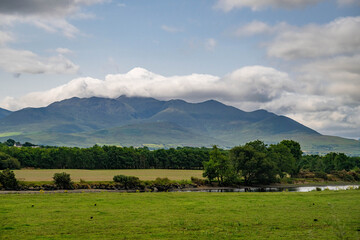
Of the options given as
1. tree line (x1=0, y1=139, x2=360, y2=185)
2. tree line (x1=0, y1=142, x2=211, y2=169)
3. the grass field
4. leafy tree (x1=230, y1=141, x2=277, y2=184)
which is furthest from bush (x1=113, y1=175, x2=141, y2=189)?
tree line (x1=0, y1=142, x2=211, y2=169)

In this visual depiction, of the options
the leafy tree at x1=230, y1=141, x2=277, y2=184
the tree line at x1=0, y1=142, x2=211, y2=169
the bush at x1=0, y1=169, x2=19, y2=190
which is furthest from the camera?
the tree line at x1=0, y1=142, x2=211, y2=169

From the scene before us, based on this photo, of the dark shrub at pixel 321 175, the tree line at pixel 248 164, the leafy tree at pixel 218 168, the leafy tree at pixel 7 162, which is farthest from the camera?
the dark shrub at pixel 321 175

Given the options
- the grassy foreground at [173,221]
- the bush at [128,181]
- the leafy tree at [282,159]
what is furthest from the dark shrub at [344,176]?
the grassy foreground at [173,221]

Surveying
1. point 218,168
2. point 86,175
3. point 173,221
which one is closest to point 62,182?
point 86,175

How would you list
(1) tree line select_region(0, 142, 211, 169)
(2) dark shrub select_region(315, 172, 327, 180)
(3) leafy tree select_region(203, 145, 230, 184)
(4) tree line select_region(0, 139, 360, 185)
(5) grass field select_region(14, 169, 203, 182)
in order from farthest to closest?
(1) tree line select_region(0, 142, 211, 169)
(2) dark shrub select_region(315, 172, 327, 180)
(4) tree line select_region(0, 139, 360, 185)
(5) grass field select_region(14, 169, 203, 182)
(3) leafy tree select_region(203, 145, 230, 184)

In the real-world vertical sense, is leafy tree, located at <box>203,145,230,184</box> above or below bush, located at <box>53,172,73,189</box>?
above

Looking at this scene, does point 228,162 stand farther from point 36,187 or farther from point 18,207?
point 18,207

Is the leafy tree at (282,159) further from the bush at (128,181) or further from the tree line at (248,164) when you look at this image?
the bush at (128,181)

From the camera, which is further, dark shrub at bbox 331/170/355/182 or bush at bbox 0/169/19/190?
dark shrub at bbox 331/170/355/182

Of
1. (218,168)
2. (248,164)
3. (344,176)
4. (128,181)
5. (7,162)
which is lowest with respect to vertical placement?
(344,176)

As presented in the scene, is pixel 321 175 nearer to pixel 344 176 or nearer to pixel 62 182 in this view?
pixel 344 176

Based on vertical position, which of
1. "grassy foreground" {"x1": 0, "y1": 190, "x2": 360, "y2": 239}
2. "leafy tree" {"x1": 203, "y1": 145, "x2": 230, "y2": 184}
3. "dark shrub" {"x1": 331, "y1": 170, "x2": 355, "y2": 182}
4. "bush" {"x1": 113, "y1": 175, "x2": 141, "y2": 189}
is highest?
"leafy tree" {"x1": 203, "y1": 145, "x2": 230, "y2": 184}

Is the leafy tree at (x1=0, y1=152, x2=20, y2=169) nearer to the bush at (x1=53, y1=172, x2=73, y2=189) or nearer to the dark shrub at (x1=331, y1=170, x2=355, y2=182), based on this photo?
the bush at (x1=53, y1=172, x2=73, y2=189)

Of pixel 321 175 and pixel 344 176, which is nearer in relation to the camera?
pixel 321 175
